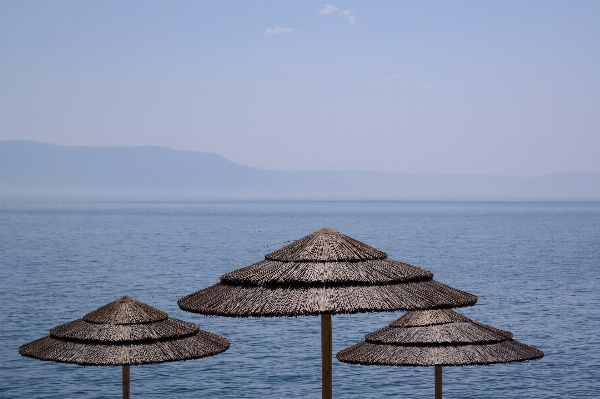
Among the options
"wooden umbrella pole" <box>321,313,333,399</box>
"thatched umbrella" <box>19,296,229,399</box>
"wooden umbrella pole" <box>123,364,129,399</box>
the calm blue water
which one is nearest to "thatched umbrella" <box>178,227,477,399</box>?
"wooden umbrella pole" <box>321,313,333,399</box>

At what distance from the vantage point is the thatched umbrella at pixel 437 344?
16.2 meters

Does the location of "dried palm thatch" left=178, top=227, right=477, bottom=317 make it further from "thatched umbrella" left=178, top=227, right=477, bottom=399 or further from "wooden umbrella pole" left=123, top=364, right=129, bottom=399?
"wooden umbrella pole" left=123, top=364, right=129, bottom=399

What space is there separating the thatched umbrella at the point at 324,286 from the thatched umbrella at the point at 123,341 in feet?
12.9

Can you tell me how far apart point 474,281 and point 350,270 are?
7127 cm

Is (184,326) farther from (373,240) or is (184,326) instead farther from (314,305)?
(373,240)

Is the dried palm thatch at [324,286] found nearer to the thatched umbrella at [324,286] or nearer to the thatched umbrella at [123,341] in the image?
the thatched umbrella at [324,286]

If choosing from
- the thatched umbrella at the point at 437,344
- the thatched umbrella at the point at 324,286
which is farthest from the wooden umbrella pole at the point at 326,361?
the thatched umbrella at the point at 437,344

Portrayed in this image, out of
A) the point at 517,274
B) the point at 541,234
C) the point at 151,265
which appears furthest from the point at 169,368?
the point at 541,234

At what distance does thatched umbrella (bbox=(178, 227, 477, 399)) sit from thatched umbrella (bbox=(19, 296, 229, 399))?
393cm

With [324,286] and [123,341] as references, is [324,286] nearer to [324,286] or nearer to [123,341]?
[324,286]

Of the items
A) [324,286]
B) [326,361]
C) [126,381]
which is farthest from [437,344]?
[126,381]

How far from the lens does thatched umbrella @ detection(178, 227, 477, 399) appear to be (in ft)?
36.9

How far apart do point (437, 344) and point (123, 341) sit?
5025 mm

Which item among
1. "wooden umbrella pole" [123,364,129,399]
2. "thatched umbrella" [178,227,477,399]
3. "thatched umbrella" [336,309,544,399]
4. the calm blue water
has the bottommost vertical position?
the calm blue water
